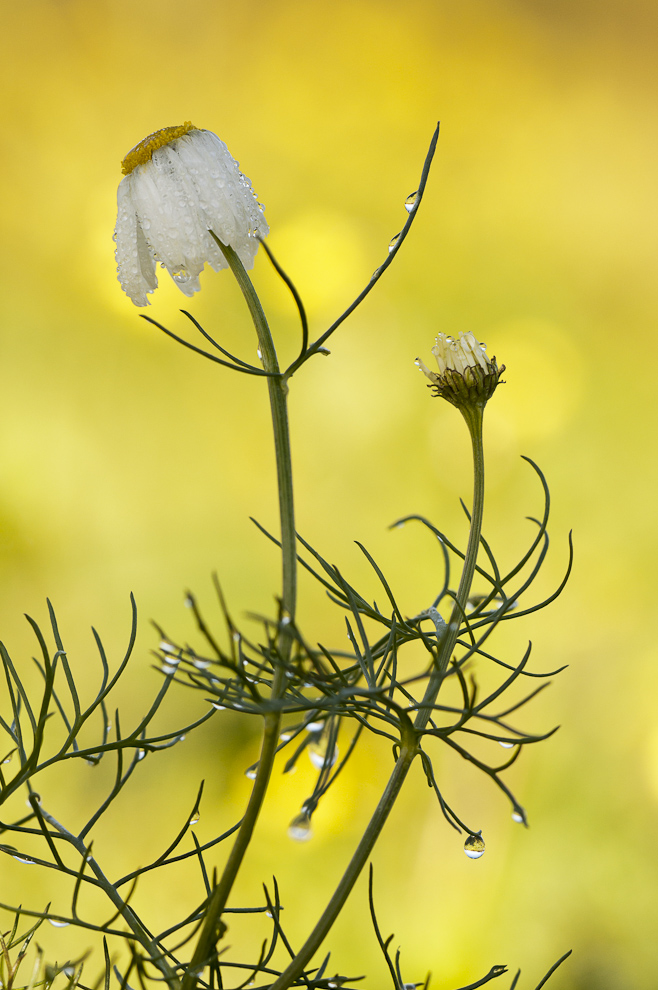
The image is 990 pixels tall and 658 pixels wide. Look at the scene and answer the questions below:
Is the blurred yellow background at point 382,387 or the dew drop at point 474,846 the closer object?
the dew drop at point 474,846

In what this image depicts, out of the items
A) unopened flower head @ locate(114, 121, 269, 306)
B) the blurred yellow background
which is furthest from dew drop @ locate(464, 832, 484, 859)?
the blurred yellow background

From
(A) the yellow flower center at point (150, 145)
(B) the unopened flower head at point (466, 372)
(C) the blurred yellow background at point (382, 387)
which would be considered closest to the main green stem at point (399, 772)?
(B) the unopened flower head at point (466, 372)

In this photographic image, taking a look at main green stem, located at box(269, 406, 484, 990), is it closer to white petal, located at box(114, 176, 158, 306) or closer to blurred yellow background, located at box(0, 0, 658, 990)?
white petal, located at box(114, 176, 158, 306)

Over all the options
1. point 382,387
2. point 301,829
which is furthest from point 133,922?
point 382,387

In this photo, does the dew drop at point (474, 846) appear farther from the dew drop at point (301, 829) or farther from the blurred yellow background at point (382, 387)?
the blurred yellow background at point (382, 387)

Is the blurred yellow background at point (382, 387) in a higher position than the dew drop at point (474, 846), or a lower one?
higher

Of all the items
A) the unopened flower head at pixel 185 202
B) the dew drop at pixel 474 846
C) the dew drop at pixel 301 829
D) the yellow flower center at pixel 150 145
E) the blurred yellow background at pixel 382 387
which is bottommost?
the dew drop at pixel 474 846

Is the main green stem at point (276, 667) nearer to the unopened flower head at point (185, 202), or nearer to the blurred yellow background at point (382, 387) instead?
the unopened flower head at point (185, 202)
